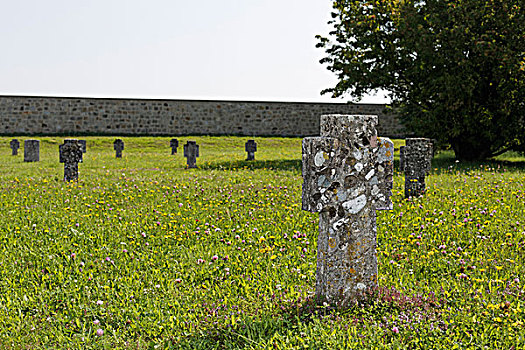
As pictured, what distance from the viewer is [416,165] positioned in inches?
359

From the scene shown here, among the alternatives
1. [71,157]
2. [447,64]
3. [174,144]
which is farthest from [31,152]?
[447,64]

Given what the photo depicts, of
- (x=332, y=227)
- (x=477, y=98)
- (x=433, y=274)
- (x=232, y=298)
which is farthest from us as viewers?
(x=477, y=98)

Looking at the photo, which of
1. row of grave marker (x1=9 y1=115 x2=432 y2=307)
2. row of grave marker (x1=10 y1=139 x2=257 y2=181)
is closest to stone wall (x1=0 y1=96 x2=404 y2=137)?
row of grave marker (x1=10 y1=139 x2=257 y2=181)

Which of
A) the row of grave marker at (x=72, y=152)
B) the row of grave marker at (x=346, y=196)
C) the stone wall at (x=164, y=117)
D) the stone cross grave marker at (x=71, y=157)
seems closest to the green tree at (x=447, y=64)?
the row of grave marker at (x=72, y=152)

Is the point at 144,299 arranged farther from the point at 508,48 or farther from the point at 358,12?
the point at 358,12

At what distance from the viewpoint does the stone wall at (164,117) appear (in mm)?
36031

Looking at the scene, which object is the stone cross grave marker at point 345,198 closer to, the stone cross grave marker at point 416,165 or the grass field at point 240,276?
the grass field at point 240,276

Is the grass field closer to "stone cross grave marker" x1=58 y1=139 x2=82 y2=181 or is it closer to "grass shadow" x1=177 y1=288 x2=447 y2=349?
"grass shadow" x1=177 y1=288 x2=447 y2=349

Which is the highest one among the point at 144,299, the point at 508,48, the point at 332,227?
the point at 508,48

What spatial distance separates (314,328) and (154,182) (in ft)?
28.1

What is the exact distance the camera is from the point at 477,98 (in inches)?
761

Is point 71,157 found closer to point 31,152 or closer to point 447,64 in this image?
point 31,152

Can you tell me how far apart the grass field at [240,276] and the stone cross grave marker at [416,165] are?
28 centimetres

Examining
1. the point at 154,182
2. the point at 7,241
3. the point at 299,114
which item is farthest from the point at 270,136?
the point at 7,241
